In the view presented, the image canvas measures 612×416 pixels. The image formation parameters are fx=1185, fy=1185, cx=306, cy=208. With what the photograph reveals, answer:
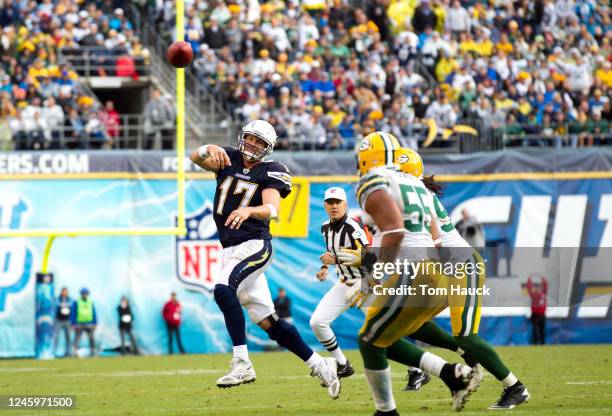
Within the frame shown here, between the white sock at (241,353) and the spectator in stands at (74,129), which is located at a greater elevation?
the spectator in stands at (74,129)

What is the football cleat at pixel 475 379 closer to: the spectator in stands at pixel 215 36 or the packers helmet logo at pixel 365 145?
the packers helmet logo at pixel 365 145

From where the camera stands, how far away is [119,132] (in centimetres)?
1956

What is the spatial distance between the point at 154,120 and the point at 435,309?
12.4 meters

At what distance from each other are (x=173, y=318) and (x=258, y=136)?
9390mm

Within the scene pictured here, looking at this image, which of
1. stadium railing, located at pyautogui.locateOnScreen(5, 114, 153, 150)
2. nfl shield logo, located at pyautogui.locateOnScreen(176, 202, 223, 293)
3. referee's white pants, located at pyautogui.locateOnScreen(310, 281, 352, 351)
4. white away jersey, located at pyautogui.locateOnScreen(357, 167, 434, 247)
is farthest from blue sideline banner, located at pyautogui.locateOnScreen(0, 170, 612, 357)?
white away jersey, located at pyautogui.locateOnScreen(357, 167, 434, 247)

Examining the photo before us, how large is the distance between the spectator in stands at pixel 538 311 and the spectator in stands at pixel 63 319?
23.0 feet

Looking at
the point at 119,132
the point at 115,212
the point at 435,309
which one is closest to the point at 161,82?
the point at 119,132

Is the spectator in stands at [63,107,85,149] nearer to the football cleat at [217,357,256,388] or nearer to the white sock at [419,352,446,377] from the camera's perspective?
the football cleat at [217,357,256,388]

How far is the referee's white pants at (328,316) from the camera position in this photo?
34.2 feet

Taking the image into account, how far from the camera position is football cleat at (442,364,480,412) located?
7305mm

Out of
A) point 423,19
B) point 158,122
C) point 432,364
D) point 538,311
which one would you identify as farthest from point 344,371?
point 423,19

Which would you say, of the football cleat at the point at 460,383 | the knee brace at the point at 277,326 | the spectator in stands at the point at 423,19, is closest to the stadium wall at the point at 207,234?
the spectator in stands at the point at 423,19

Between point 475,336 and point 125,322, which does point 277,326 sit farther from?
point 125,322

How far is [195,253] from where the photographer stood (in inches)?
717
